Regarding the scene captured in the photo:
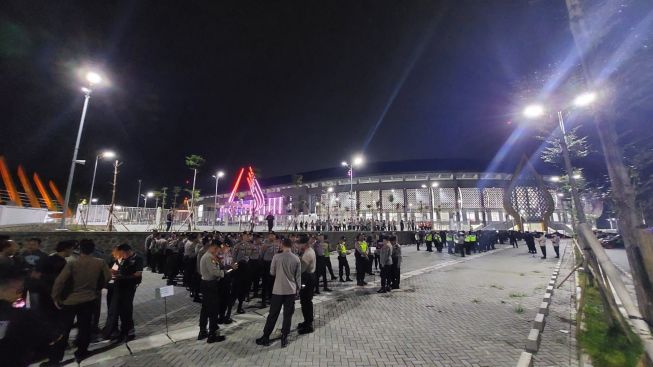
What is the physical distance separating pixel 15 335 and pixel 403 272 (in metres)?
14.9

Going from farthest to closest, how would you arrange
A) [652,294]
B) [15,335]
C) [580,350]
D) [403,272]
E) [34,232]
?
1. [403,272]
2. [34,232]
3. [580,350]
4. [652,294]
5. [15,335]

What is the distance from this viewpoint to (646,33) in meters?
6.08

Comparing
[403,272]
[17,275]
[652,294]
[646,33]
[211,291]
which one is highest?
[646,33]

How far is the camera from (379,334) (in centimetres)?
618

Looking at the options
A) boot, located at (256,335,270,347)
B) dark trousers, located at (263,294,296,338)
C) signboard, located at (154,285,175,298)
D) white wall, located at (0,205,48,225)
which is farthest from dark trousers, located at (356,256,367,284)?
white wall, located at (0,205,48,225)

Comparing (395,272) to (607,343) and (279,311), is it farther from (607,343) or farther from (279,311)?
(279,311)

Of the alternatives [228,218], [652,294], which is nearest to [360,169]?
[228,218]

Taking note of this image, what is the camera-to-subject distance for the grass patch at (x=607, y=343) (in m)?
4.87

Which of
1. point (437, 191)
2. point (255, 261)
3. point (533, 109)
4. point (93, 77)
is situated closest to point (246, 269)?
point (255, 261)

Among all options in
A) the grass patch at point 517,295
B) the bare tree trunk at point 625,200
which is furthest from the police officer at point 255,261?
the grass patch at point 517,295

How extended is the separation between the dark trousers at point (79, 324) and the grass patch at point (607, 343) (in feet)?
28.8

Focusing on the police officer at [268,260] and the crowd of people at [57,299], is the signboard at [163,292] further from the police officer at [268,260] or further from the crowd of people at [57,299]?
the police officer at [268,260]

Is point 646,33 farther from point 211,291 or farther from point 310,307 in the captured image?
point 211,291

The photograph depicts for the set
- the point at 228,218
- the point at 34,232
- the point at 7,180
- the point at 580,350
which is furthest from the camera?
the point at 7,180
